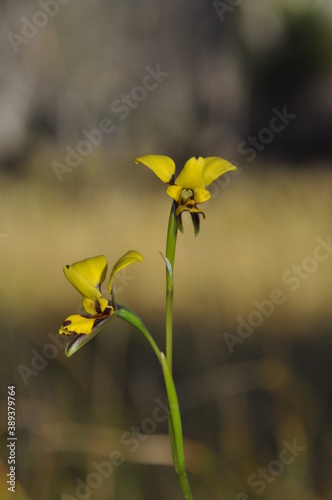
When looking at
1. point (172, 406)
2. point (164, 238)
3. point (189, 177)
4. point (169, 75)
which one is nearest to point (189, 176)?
point (189, 177)

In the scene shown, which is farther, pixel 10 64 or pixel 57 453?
pixel 10 64


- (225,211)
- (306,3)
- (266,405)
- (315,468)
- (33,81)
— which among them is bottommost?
Answer: (315,468)

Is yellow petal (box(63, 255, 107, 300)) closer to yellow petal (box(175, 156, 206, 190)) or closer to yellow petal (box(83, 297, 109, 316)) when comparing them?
yellow petal (box(83, 297, 109, 316))

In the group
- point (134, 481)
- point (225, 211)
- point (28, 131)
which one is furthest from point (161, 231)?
point (134, 481)

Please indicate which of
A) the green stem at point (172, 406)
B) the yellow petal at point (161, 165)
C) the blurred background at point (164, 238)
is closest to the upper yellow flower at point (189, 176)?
the yellow petal at point (161, 165)

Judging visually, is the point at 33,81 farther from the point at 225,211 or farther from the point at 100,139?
the point at 225,211

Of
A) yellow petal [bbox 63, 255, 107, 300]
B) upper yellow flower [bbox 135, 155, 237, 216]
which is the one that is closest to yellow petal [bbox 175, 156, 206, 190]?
upper yellow flower [bbox 135, 155, 237, 216]
